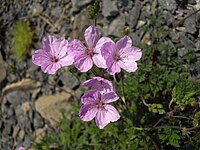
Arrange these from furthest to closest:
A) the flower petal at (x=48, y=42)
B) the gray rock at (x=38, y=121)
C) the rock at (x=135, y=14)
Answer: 1. the gray rock at (x=38, y=121)
2. the rock at (x=135, y=14)
3. the flower petal at (x=48, y=42)

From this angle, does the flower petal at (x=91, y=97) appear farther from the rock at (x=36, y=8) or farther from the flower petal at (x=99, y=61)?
the rock at (x=36, y=8)

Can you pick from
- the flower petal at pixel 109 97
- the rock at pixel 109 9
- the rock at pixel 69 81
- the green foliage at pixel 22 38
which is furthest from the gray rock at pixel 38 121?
the flower petal at pixel 109 97

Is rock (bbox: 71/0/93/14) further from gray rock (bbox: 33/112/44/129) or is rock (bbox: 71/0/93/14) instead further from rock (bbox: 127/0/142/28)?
gray rock (bbox: 33/112/44/129)

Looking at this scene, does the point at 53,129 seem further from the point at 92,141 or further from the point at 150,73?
the point at 150,73

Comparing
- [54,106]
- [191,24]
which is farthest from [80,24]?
[191,24]

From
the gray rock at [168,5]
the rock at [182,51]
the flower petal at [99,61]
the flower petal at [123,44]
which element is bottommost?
the rock at [182,51]

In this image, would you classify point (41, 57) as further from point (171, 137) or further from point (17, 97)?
point (17, 97)
